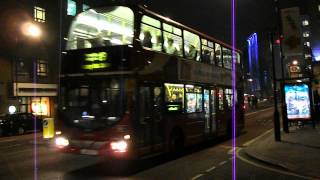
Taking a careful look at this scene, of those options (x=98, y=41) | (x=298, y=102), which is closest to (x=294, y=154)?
(x=98, y=41)

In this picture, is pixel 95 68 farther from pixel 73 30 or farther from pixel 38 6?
pixel 38 6

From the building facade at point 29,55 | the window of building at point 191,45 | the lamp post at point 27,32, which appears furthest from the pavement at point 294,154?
the lamp post at point 27,32

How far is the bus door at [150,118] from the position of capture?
1310 centimetres

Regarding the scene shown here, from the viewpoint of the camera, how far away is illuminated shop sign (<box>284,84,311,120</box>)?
24406mm

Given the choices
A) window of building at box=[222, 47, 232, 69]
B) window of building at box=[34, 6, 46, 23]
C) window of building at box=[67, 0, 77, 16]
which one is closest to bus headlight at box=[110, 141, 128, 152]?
window of building at box=[222, 47, 232, 69]

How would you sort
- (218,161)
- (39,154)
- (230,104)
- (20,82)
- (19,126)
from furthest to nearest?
(20,82) → (19,126) → (230,104) → (39,154) → (218,161)

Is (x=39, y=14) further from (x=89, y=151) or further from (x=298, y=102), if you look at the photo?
(x=89, y=151)

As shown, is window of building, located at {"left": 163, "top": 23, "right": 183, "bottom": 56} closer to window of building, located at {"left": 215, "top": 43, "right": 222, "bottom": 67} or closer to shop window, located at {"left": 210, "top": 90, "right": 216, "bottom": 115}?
shop window, located at {"left": 210, "top": 90, "right": 216, "bottom": 115}

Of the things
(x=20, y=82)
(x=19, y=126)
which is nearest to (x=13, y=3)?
(x=20, y=82)

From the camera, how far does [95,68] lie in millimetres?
12984

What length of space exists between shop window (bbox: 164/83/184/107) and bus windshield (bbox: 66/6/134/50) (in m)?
2.46

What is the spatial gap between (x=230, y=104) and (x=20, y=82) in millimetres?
22955

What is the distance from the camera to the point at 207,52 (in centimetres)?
1864

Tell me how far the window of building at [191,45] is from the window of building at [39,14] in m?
27.1
